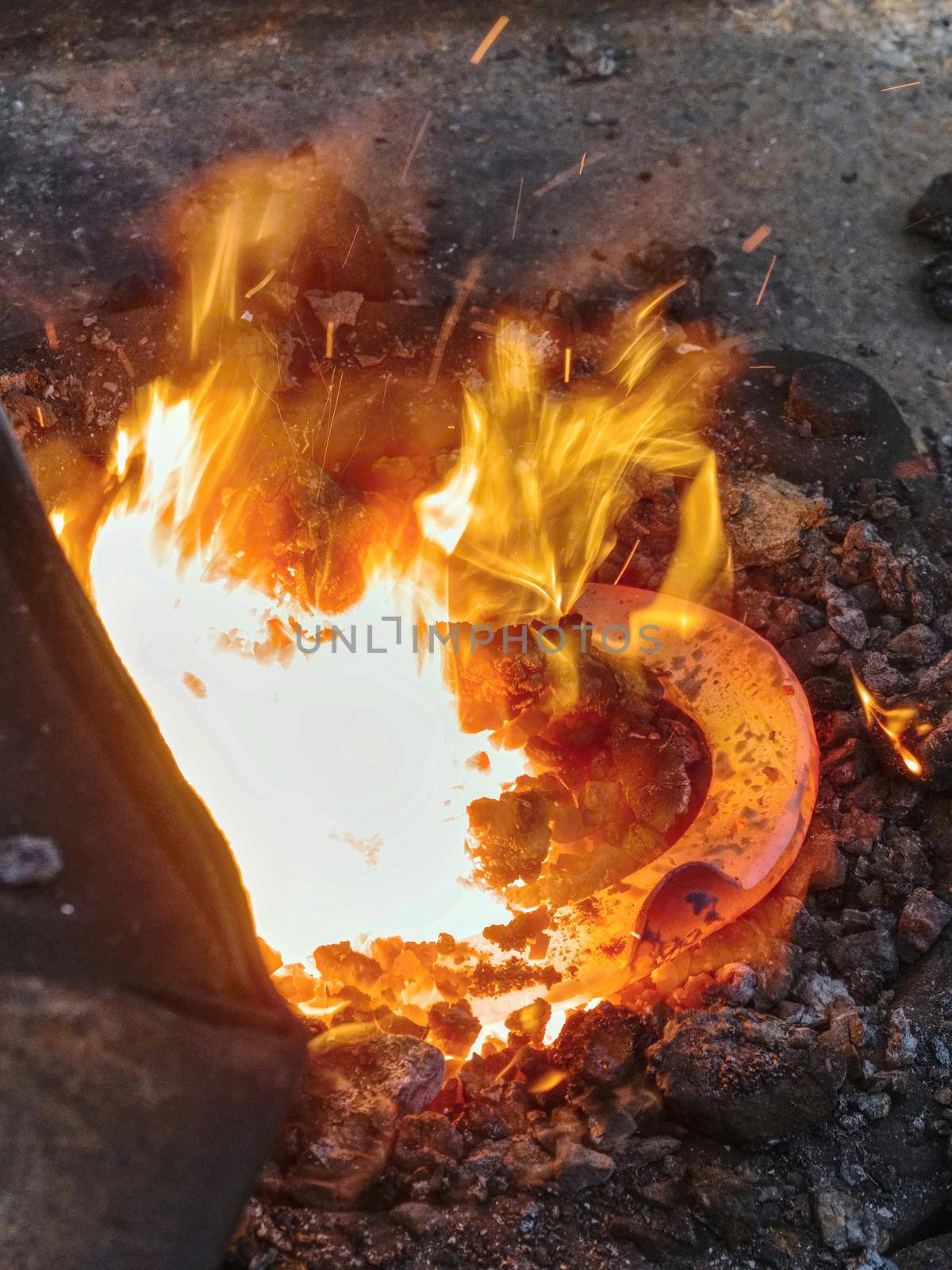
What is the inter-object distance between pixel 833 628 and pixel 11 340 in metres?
3.84

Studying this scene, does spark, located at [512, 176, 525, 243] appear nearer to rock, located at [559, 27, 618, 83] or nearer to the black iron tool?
rock, located at [559, 27, 618, 83]

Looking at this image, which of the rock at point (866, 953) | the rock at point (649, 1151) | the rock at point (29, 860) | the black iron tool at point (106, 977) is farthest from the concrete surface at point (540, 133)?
the rock at point (29, 860)

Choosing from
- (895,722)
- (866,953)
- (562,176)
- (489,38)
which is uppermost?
(489,38)

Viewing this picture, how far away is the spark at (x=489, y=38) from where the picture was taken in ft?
22.0

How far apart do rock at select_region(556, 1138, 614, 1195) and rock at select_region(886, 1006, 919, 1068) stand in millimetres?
879

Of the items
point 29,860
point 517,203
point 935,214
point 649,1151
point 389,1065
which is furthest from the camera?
point 517,203

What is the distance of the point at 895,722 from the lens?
3.69 m

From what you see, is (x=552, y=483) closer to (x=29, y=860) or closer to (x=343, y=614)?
(x=343, y=614)

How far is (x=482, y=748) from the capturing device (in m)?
3.87

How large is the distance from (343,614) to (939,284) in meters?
3.52

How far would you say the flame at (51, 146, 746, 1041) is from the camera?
3609mm

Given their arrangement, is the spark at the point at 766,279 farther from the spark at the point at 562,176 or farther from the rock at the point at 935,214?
the spark at the point at 562,176

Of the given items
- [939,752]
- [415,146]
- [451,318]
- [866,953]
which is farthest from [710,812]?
[415,146]

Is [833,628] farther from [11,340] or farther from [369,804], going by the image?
[11,340]
